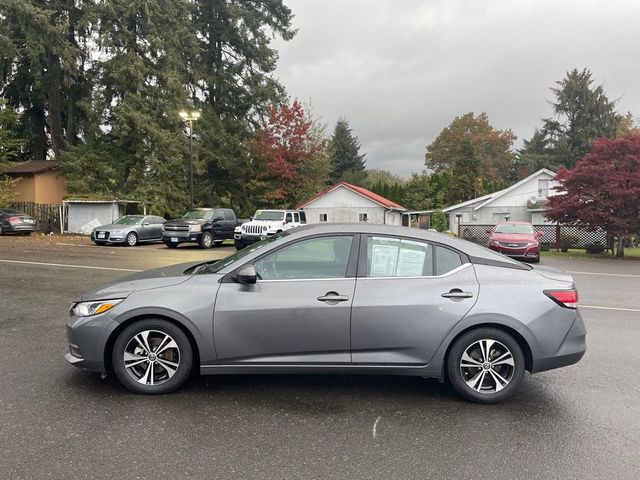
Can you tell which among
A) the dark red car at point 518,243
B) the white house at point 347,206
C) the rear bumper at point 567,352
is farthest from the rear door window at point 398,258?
the white house at point 347,206

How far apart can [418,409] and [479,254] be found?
1.47m

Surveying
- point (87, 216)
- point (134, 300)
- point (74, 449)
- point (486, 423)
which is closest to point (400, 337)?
point (486, 423)

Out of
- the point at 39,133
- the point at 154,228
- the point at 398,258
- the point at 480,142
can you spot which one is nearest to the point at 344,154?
the point at 480,142

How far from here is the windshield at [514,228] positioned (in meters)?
19.1

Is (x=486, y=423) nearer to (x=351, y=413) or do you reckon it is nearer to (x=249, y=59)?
(x=351, y=413)

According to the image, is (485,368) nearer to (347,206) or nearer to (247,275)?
(247,275)

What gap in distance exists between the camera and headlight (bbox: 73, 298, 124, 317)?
398cm

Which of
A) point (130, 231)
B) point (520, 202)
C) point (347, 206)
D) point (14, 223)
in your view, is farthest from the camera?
point (347, 206)

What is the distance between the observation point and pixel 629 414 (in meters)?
3.77

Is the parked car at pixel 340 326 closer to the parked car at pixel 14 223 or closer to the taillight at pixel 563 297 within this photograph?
the taillight at pixel 563 297

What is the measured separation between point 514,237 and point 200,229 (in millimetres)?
13119

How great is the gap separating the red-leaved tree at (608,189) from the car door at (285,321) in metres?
18.8

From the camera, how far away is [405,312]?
12.8 feet

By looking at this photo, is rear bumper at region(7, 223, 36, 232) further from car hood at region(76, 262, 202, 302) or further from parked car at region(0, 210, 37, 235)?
car hood at region(76, 262, 202, 302)
